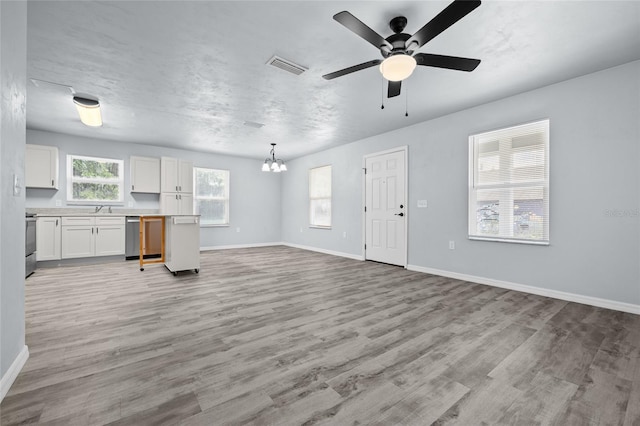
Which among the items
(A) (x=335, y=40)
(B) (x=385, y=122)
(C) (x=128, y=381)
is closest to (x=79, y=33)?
(A) (x=335, y=40)

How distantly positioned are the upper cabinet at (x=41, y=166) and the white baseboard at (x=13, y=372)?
190 inches

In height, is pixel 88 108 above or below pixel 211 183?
above

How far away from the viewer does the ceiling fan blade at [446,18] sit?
1.64m

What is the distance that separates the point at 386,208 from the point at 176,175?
4888 millimetres

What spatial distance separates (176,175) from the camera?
6.41 metres

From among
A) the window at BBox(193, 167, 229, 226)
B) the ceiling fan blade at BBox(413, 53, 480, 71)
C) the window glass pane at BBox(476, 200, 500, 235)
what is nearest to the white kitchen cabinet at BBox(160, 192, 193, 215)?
the window at BBox(193, 167, 229, 226)

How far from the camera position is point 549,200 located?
3.38m

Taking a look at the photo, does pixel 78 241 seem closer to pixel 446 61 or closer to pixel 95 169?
pixel 95 169

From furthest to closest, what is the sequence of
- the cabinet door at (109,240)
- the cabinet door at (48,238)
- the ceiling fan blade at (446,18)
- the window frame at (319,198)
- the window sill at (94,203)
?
the window frame at (319,198), the window sill at (94,203), the cabinet door at (109,240), the cabinet door at (48,238), the ceiling fan blade at (446,18)

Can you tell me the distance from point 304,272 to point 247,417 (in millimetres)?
3279

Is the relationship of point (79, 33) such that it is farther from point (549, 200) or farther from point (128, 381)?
point (549, 200)

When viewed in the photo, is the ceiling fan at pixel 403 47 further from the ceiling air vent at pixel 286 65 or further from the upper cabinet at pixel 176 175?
the upper cabinet at pixel 176 175

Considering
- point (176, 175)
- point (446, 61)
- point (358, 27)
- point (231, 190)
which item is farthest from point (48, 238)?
point (446, 61)

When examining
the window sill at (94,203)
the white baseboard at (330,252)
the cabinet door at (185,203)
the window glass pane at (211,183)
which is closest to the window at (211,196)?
the window glass pane at (211,183)
